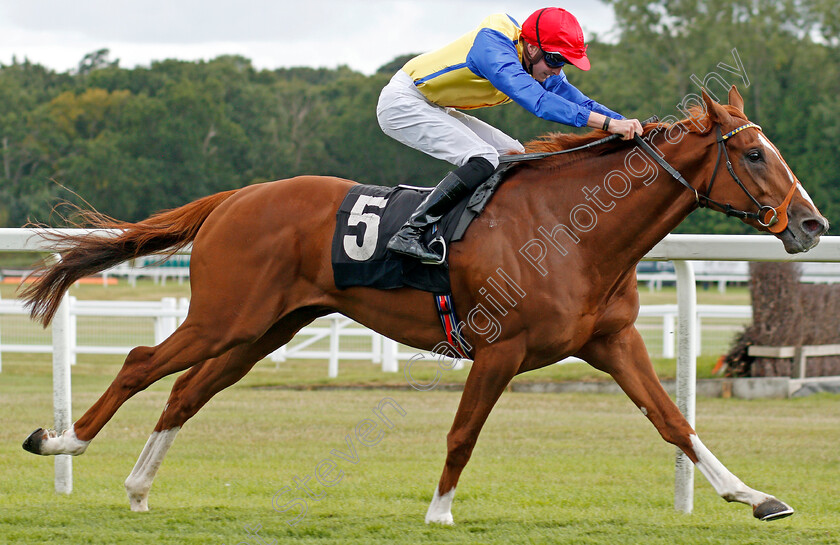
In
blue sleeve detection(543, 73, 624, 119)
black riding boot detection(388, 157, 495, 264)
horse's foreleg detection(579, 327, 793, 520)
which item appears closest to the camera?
horse's foreleg detection(579, 327, 793, 520)

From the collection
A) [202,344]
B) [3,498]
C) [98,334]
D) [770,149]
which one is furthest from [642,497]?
[98,334]

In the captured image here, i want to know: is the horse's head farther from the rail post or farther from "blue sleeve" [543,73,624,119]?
"blue sleeve" [543,73,624,119]

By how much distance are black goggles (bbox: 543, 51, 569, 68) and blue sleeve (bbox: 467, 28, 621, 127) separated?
15 centimetres

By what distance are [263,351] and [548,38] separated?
1.90 metres

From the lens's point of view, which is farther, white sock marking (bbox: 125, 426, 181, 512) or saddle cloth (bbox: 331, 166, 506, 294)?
white sock marking (bbox: 125, 426, 181, 512)

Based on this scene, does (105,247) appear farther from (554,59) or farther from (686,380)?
(686,380)

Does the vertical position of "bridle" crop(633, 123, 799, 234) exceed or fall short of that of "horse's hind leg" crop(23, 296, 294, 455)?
it exceeds it

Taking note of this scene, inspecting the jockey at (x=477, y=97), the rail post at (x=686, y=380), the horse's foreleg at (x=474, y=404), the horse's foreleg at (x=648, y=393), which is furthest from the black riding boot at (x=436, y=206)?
the rail post at (x=686, y=380)

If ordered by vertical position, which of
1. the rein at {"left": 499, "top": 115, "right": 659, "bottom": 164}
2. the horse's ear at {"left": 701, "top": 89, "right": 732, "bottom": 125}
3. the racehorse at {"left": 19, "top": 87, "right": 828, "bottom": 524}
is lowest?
the racehorse at {"left": 19, "top": 87, "right": 828, "bottom": 524}

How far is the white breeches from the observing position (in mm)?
4184

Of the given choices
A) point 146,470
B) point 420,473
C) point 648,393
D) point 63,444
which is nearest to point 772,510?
point 648,393

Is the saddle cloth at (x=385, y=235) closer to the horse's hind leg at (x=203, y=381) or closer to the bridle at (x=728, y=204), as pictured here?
the horse's hind leg at (x=203, y=381)

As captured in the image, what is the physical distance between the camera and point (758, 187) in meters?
3.63

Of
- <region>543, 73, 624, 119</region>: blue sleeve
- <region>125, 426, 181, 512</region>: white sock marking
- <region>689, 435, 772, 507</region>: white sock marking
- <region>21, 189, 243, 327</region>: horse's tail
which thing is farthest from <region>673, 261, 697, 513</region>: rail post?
<region>125, 426, 181, 512</region>: white sock marking
